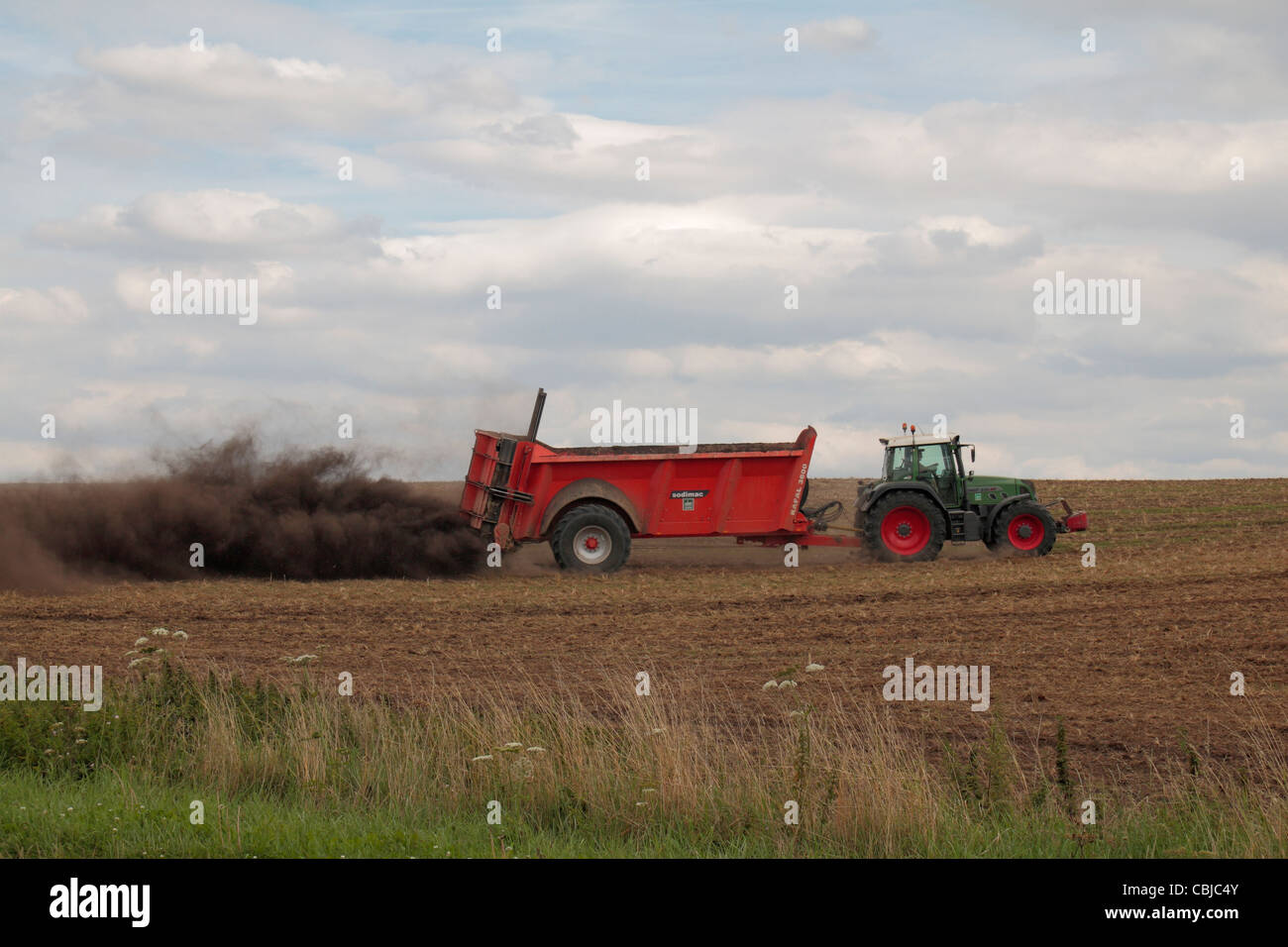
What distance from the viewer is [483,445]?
20.5m

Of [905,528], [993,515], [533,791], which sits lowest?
[533,791]

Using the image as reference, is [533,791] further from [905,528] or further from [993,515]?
[993,515]

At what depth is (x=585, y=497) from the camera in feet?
66.0

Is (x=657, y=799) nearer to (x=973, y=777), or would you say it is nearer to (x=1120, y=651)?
(x=973, y=777)

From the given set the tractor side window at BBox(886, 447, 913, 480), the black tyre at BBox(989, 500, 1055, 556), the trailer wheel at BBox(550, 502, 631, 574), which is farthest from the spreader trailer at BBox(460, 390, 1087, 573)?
the black tyre at BBox(989, 500, 1055, 556)

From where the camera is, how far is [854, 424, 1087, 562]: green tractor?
2109 cm

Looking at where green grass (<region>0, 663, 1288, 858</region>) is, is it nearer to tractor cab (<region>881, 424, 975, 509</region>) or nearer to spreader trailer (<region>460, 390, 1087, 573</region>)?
spreader trailer (<region>460, 390, 1087, 573</region>)

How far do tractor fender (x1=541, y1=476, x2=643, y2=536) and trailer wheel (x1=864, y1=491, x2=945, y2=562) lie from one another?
4.37 meters

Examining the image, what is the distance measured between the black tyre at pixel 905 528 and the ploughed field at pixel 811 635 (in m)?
0.61

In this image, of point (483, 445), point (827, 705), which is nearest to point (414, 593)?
point (483, 445)

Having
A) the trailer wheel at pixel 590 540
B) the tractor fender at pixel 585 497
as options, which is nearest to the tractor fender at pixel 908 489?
the tractor fender at pixel 585 497

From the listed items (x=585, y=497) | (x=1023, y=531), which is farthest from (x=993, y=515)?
(x=585, y=497)

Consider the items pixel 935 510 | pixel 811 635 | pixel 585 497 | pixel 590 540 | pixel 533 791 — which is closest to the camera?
pixel 533 791

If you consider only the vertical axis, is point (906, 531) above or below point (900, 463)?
below
